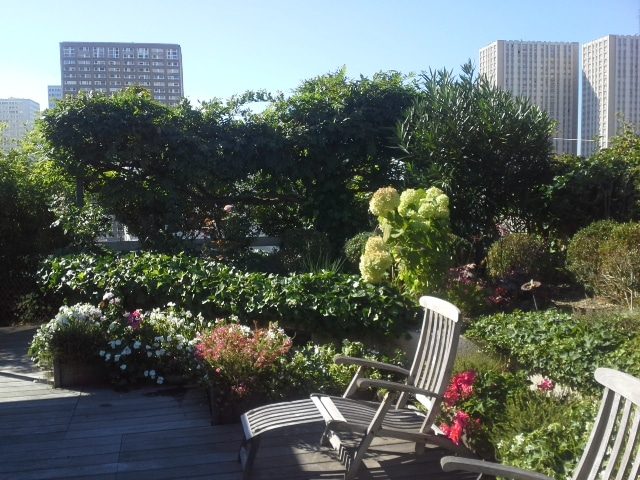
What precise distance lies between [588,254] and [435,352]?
2989 mm

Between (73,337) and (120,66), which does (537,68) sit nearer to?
(73,337)

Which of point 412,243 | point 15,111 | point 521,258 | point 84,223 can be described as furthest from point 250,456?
point 15,111

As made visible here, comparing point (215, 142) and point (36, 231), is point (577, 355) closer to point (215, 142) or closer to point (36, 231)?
point (215, 142)

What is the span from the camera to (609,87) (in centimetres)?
995

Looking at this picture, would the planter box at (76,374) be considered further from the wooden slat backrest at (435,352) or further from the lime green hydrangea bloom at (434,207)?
the lime green hydrangea bloom at (434,207)

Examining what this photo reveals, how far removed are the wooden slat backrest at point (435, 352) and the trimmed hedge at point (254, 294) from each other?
147 cm

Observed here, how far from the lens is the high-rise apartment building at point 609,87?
9781mm

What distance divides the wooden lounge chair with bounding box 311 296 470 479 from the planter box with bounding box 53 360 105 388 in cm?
A: 248

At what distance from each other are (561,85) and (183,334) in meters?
7.26

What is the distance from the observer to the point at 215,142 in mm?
9672

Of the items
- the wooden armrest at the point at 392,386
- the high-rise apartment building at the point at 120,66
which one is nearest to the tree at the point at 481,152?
the wooden armrest at the point at 392,386

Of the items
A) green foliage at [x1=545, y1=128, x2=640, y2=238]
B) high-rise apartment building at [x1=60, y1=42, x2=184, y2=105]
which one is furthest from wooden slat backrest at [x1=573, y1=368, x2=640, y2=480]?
high-rise apartment building at [x1=60, y1=42, x2=184, y2=105]

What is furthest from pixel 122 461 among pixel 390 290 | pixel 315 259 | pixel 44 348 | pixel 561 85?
pixel 561 85

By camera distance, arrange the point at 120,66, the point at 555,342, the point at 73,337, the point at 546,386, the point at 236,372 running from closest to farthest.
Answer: the point at 546,386 < the point at 555,342 < the point at 236,372 < the point at 73,337 < the point at 120,66
